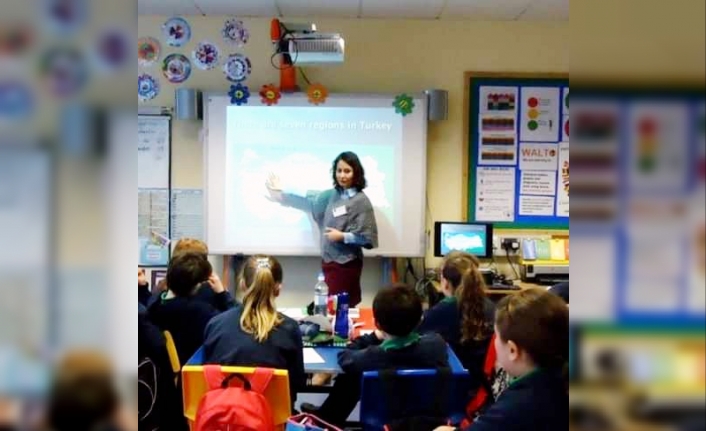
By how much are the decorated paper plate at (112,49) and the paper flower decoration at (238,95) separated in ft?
13.8

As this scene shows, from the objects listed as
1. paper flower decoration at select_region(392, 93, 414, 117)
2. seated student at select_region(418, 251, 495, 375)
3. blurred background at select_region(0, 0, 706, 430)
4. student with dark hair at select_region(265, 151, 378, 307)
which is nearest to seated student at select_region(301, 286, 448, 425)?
seated student at select_region(418, 251, 495, 375)

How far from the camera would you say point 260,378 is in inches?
78.2

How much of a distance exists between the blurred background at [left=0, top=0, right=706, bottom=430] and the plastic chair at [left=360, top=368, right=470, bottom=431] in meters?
1.48

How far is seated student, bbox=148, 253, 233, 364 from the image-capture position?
2543 millimetres

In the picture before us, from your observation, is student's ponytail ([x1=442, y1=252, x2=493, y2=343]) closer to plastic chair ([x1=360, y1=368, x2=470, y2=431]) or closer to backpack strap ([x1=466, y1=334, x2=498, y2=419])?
backpack strap ([x1=466, y1=334, x2=498, y2=419])

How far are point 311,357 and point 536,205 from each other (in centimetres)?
293

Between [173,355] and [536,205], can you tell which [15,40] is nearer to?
[173,355]

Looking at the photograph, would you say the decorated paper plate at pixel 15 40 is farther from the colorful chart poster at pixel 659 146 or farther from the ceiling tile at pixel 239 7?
the ceiling tile at pixel 239 7

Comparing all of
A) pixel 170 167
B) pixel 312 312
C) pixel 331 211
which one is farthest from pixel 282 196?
pixel 312 312

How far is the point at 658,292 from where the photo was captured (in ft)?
1.50

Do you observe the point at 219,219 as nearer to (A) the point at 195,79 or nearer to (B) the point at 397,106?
(A) the point at 195,79

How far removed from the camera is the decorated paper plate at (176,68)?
471cm

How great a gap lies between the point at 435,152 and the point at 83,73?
442 centimetres

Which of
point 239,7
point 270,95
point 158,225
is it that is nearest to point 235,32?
point 239,7
